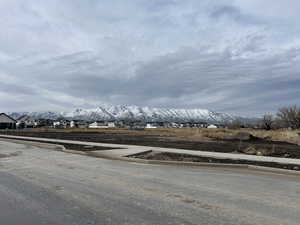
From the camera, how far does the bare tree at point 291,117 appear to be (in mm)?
74625

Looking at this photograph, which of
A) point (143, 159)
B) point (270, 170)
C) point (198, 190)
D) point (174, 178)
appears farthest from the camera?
point (143, 159)

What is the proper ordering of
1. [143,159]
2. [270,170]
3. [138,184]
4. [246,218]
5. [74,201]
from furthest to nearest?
1. [143,159]
2. [270,170]
3. [138,184]
4. [74,201]
5. [246,218]

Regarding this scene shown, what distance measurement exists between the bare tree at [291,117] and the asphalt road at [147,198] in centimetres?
6907

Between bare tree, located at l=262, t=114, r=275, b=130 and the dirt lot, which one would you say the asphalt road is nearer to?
the dirt lot

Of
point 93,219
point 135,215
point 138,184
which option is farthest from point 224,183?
point 93,219

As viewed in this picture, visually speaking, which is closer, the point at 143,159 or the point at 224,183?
the point at 224,183

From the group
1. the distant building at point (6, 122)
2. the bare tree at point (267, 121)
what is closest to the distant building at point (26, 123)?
the distant building at point (6, 122)

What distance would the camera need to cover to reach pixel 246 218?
613 cm

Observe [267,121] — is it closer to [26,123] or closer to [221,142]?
[221,142]

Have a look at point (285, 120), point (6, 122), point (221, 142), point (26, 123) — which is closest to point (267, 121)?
point (285, 120)

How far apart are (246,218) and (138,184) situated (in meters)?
4.16

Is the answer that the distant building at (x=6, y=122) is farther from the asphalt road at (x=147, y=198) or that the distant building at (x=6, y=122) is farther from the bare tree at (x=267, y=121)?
the asphalt road at (x=147, y=198)

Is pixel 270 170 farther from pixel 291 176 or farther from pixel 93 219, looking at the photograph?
pixel 93 219

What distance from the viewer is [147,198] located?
305 inches
